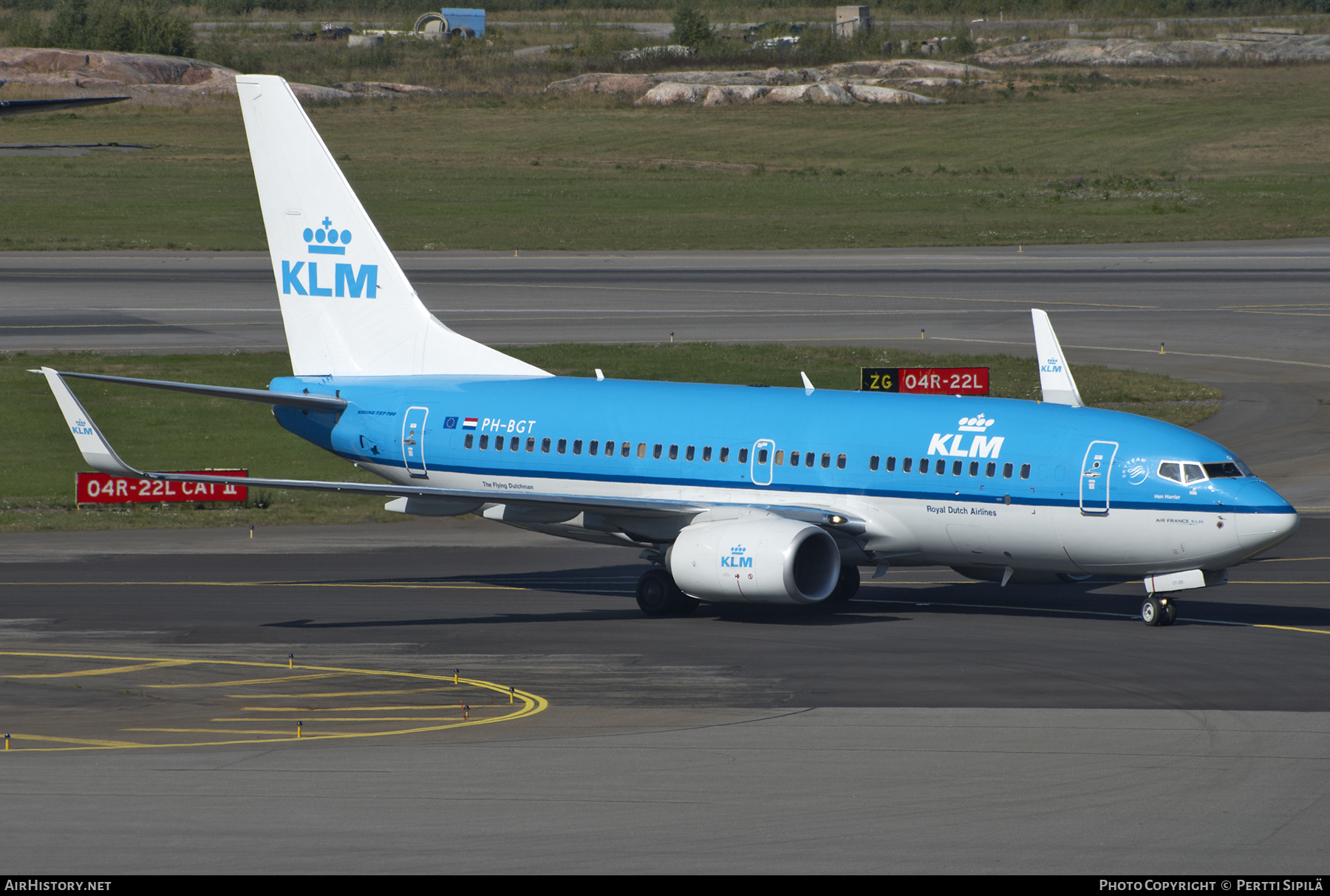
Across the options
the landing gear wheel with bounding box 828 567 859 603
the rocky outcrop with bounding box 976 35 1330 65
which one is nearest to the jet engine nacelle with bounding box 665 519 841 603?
the landing gear wheel with bounding box 828 567 859 603

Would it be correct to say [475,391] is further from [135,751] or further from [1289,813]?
[1289,813]

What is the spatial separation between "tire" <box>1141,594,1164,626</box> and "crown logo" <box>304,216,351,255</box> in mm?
20647

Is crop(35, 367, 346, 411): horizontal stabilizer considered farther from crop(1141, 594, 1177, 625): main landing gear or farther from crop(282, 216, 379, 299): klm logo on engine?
crop(1141, 594, 1177, 625): main landing gear

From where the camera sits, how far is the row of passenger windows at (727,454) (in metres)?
34.2

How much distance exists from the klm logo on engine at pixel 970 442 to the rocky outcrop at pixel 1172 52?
158512mm

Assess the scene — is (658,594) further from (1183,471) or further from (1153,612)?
(1183,471)

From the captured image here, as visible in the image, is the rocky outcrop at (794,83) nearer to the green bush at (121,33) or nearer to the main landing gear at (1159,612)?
the green bush at (121,33)

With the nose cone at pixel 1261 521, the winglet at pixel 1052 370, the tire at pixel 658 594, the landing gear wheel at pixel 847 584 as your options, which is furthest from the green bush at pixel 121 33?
the nose cone at pixel 1261 521

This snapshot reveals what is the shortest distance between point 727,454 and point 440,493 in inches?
240

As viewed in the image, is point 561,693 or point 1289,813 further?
point 561,693

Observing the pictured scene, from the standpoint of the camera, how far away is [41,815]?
808 inches

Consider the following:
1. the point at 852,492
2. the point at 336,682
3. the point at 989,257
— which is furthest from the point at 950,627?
the point at 989,257

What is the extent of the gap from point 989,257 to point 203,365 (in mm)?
52359

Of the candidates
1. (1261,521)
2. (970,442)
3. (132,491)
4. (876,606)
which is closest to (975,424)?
(970,442)
